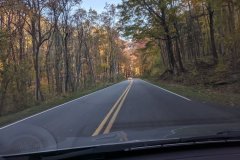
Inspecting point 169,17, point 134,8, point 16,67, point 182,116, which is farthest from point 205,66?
point 182,116

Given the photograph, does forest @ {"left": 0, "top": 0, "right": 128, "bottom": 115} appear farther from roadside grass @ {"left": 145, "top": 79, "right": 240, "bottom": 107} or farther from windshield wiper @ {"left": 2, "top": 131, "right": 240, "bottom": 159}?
windshield wiper @ {"left": 2, "top": 131, "right": 240, "bottom": 159}

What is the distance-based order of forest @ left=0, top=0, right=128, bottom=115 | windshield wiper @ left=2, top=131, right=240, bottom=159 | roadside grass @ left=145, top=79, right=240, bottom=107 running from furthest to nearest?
forest @ left=0, top=0, right=128, bottom=115 < roadside grass @ left=145, top=79, right=240, bottom=107 < windshield wiper @ left=2, top=131, right=240, bottom=159

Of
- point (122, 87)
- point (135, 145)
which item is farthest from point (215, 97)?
point (122, 87)

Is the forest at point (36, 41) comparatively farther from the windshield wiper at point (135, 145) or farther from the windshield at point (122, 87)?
the windshield wiper at point (135, 145)

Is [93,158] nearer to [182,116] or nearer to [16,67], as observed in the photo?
[182,116]

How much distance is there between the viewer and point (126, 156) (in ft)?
13.4

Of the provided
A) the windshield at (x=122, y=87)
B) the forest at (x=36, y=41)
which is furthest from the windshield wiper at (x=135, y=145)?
the forest at (x=36, y=41)

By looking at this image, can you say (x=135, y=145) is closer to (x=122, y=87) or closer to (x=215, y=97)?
(x=215, y=97)

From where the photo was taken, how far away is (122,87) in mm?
43094

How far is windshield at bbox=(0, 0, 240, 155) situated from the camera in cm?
566

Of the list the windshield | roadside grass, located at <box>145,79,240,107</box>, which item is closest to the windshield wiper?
the windshield

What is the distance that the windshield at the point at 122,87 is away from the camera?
18.6ft

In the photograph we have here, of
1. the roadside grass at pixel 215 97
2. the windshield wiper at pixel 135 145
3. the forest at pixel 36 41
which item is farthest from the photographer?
the forest at pixel 36 41

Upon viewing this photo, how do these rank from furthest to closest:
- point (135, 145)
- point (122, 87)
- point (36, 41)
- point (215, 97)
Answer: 1. point (122, 87)
2. point (36, 41)
3. point (215, 97)
4. point (135, 145)
